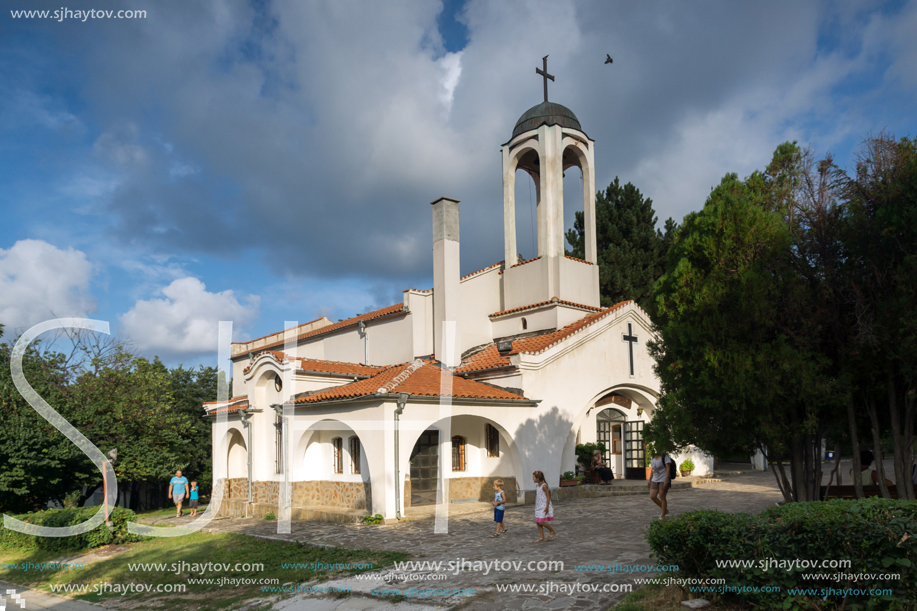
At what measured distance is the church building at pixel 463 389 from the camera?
16.0m

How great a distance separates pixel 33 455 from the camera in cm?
1806

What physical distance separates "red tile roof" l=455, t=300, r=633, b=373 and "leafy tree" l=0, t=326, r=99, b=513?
41.3ft

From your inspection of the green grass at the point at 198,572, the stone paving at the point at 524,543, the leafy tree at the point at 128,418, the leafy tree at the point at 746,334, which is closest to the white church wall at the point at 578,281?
the stone paving at the point at 524,543

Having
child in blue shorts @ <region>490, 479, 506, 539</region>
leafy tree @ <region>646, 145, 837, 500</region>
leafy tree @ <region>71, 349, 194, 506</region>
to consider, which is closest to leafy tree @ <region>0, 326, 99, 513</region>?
leafy tree @ <region>71, 349, 194, 506</region>

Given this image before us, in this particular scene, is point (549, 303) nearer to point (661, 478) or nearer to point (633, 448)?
point (633, 448)

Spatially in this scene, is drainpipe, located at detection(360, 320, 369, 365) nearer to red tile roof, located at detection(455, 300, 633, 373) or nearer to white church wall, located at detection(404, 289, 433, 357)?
white church wall, located at detection(404, 289, 433, 357)

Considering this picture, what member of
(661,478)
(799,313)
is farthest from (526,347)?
(799,313)

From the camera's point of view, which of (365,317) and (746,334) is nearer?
(746,334)

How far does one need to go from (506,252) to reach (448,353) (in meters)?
5.35

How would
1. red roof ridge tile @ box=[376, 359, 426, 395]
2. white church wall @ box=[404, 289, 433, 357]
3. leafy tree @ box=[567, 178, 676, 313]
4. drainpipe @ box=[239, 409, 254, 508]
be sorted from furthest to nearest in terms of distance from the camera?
1. leafy tree @ box=[567, 178, 676, 313]
2. white church wall @ box=[404, 289, 433, 357]
3. drainpipe @ box=[239, 409, 254, 508]
4. red roof ridge tile @ box=[376, 359, 426, 395]

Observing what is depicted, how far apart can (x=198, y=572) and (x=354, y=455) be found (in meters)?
6.52

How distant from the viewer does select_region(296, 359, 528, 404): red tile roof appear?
596 inches

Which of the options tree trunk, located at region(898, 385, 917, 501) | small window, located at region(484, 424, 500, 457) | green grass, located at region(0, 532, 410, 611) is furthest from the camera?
small window, located at region(484, 424, 500, 457)

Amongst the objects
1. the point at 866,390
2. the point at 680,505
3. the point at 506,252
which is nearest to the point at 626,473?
the point at 680,505
